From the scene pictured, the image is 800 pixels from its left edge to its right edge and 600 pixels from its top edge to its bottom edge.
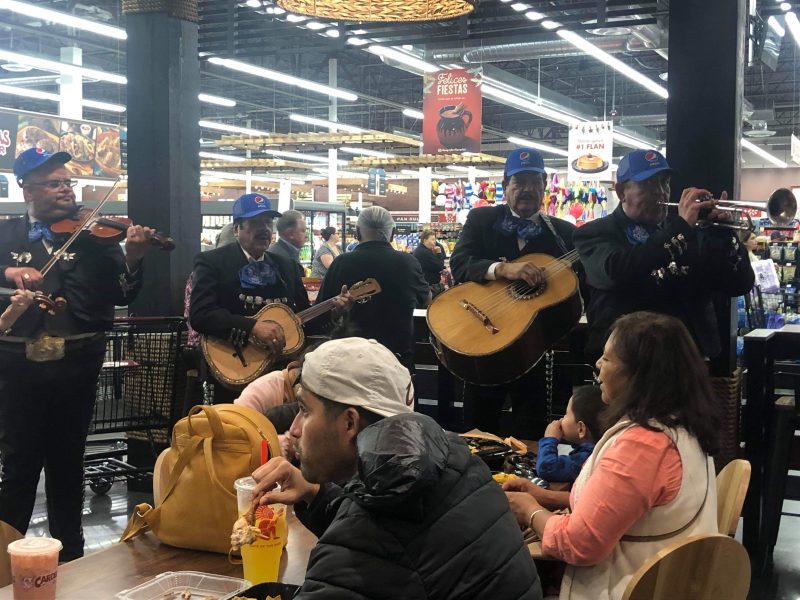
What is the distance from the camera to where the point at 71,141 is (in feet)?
39.0

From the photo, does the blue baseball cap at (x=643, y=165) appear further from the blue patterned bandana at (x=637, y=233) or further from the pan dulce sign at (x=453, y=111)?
the pan dulce sign at (x=453, y=111)

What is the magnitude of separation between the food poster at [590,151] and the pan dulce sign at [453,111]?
3109 millimetres

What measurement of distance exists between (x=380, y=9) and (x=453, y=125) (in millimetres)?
8596

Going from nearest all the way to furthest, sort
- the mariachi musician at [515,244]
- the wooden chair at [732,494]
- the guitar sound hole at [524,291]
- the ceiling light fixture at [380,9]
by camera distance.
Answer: the wooden chair at [732,494] → the ceiling light fixture at [380,9] → the guitar sound hole at [524,291] → the mariachi musician at [515,244]

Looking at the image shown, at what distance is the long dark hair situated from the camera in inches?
82.0

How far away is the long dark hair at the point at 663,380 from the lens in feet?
6.84

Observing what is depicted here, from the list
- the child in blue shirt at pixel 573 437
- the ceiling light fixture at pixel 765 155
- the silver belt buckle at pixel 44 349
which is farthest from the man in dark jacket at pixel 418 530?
the ceiling light fixture at pixel 765 155

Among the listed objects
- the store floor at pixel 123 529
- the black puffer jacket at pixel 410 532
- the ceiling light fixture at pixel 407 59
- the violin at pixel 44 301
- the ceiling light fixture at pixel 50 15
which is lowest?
the store floor at pixel 123 529

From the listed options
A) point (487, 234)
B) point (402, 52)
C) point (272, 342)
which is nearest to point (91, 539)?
point (272, 342)

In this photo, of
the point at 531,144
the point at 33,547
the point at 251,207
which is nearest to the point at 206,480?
the point at 33,547

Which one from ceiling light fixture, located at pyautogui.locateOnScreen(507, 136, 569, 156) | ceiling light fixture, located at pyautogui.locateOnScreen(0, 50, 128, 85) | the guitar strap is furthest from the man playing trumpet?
ceiling light fixture, located at pyautogui.locateOnScreen(507, 136, 569, 156)

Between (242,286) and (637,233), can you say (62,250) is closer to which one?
(242,286)

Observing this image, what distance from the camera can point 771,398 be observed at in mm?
4375

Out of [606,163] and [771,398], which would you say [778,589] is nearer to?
[771,398]
